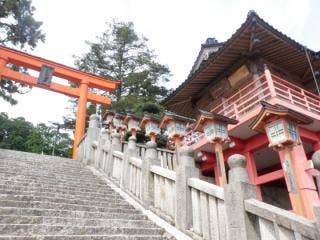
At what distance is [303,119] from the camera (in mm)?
7625

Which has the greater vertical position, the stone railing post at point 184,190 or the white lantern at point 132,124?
the white lantern at point 132,124

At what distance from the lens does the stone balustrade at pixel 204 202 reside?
9.70 feet

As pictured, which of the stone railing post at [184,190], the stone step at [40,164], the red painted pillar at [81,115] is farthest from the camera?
the red painted pillar at [81,115]

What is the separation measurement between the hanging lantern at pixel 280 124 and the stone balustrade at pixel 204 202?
305 cm

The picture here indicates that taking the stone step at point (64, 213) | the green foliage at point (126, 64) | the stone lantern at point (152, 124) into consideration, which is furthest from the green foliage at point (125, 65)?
the stone step at point (64, 213)

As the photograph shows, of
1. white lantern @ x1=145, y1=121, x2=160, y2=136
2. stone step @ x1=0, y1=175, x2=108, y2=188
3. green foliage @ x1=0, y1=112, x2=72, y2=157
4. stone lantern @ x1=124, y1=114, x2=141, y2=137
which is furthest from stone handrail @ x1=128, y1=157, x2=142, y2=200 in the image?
green foliage @ x1=0, y1=112, x2=72, y2=157

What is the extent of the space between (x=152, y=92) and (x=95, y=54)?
5286mm

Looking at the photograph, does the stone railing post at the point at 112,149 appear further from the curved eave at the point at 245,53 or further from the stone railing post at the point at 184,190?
the curved eave at the point at 245,53

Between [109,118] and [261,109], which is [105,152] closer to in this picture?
[261,109]

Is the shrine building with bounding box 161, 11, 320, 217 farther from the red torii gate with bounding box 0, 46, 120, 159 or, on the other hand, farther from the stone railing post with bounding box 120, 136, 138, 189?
the red torii gate with bounding box 0, 46, 120, 159

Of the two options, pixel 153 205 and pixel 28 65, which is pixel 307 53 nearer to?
pixel 153 205

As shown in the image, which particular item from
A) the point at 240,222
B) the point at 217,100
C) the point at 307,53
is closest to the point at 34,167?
the point at 240,222

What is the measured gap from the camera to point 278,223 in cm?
292

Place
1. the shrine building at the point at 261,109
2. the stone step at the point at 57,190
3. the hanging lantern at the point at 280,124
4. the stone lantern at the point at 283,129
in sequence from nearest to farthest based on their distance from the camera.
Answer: the stone step at the point at 57,190, the stone lantern at the point at 283,129, the hanging lantern at the point at 280,124, the shrine building at the point at 261,109
